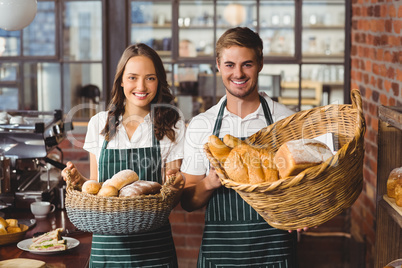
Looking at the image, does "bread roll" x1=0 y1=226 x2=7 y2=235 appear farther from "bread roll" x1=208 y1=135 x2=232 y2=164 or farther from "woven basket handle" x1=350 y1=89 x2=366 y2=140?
"woven basket handle" x1=350 y1=89 x2=366 y2=140

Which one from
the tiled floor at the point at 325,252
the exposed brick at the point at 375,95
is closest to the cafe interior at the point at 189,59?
the tiled floor at the point at 325,252

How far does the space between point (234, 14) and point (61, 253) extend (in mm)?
2248

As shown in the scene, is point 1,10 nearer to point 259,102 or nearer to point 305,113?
point 259,102

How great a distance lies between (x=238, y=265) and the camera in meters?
2.09

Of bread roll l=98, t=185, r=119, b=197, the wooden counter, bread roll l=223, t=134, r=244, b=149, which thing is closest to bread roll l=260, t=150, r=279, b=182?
bread roll l=223, t=134, r=244, b=149

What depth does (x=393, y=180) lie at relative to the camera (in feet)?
6.44

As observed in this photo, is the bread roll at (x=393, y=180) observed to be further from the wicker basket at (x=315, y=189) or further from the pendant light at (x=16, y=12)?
the pendant light at (x=16, y=12)

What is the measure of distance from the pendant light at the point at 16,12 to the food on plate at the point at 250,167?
129 cm

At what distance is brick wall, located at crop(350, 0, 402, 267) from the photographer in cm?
256

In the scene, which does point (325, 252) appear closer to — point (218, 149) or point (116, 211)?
point (218, 149)

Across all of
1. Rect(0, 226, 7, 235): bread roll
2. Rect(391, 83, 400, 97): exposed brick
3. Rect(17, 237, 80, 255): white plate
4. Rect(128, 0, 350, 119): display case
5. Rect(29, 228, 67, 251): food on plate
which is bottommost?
Rect(17, 237, 80, 255): white plate

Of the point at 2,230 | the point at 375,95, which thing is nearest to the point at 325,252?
the point at 375,95

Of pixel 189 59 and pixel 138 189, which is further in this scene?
pixel 189 59

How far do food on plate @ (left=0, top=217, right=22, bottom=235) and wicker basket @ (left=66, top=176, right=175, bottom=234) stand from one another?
815 millimetres
